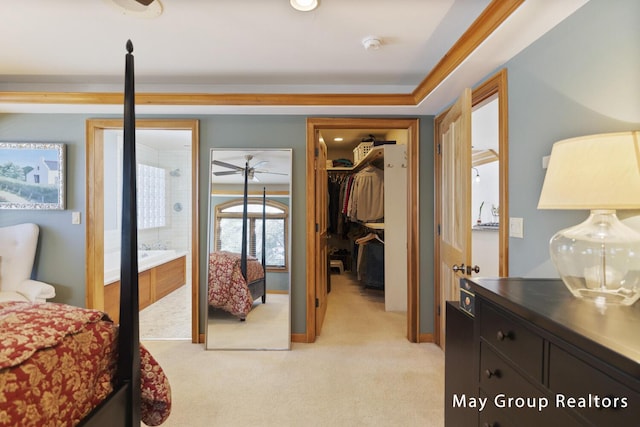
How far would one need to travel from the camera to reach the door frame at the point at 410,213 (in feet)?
9.32

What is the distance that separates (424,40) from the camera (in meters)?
2.00

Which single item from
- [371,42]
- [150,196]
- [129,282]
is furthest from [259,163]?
[150,196]

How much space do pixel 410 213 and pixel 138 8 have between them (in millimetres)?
2455

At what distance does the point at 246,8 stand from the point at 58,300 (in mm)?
3027

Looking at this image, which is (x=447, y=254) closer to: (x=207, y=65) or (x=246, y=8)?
(x=246, y=8)

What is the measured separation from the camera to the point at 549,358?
85cm

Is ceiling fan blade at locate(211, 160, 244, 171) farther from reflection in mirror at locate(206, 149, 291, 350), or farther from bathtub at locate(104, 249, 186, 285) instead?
bathtub at locate(104, 249, 186, 285)

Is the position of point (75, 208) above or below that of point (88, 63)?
below

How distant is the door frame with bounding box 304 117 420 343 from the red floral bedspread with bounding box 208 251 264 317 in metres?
0.52

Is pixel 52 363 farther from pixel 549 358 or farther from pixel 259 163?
pixel 259 163

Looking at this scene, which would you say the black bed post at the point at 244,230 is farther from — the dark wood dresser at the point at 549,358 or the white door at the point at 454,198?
the dark wood dresser at the point at 549,358

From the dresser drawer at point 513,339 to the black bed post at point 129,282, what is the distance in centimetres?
137

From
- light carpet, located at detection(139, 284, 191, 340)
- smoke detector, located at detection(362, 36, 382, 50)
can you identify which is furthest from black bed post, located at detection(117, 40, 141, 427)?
light carpet, located at detection(139, 284, 191, 340)

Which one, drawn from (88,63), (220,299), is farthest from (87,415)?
(88,63)
